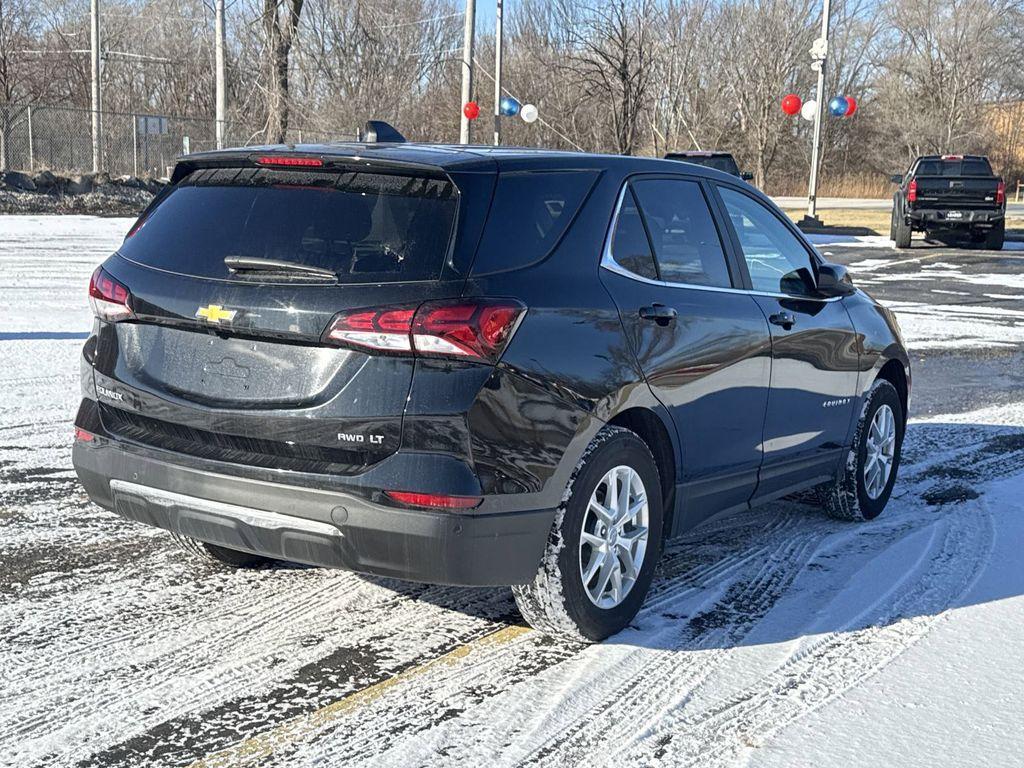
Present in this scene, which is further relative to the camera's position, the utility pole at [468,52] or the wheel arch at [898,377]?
the utility pole at [468,52]

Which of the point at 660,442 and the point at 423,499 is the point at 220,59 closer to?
the point at 660,442

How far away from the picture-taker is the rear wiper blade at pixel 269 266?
3883 millimetres

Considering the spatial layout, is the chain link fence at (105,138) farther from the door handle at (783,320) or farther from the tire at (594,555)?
the tire at (594,555)

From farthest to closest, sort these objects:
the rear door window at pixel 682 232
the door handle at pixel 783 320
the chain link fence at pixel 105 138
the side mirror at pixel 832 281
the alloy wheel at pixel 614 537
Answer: the chain link fence at pixel 105 138
the side mirror at pixel 832 281
the door handle at pixel 783 320
the rear door window at pixel 682 232
the alloy wheel at pixel 614 537

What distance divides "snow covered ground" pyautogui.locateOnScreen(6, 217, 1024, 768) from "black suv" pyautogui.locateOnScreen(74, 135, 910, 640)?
13.5 inches

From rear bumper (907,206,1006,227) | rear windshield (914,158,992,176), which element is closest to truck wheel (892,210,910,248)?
rear bumper (907,206,1006,227)

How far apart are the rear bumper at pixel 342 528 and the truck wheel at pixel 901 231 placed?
24.9 metres

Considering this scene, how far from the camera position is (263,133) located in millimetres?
39219

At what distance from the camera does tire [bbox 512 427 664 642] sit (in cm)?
408

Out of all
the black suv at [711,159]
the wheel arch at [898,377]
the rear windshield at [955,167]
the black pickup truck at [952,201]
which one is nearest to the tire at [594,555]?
the wheel arch at [898,377]

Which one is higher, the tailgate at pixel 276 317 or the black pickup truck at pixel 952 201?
the black pickup truck at pixel 952 201

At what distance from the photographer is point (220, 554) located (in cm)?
499

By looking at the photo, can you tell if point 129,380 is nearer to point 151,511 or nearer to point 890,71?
point 151,511

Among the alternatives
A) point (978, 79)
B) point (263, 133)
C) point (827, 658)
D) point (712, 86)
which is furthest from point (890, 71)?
point (827, 658)
